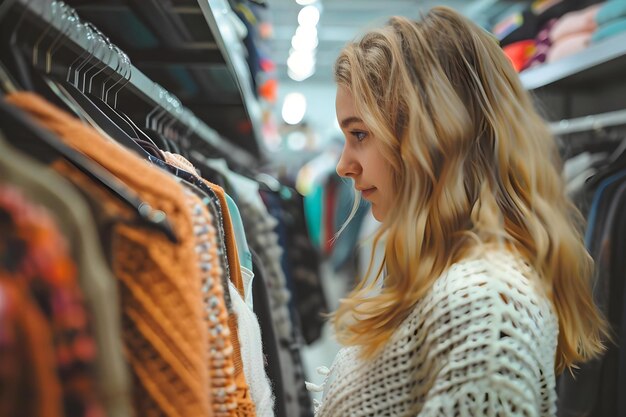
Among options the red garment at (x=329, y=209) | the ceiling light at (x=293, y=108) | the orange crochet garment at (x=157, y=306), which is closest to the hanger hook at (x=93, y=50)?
the orange crochet garment at (x=157, y=306)

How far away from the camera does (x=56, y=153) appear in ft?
1.28

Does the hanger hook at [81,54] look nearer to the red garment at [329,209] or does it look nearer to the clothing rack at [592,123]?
the clothing rack at [592,123]

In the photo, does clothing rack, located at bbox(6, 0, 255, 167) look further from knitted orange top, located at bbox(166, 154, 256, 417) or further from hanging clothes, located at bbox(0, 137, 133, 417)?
hanging clothes, located at bbox(0, 137, 133, 417)

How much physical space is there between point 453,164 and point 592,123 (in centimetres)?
107

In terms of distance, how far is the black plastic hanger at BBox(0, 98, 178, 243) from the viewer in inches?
13.6

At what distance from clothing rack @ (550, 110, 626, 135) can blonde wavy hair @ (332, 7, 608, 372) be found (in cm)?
73

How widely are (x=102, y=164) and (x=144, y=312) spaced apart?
0.14 metres

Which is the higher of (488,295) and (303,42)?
(303,42)

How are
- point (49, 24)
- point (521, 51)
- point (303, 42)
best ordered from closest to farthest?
1. point (49, 24)
2. point (521, 51)
3. point (303, 42)

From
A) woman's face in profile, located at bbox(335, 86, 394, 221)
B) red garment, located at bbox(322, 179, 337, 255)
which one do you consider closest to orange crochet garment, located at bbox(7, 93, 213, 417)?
woman's face in profile, located at bbox(335, 86, 394, 221)

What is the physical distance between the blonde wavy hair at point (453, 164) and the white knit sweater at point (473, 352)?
0.03 meters

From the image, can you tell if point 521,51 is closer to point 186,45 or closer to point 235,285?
point 186,45

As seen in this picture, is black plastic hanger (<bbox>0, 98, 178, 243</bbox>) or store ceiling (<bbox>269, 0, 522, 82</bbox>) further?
store ceiling (<bbox>269, 0, 522, 82</bbox>)

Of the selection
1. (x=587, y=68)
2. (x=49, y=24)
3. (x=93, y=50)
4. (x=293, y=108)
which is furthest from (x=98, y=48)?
(x=293, y=108)
